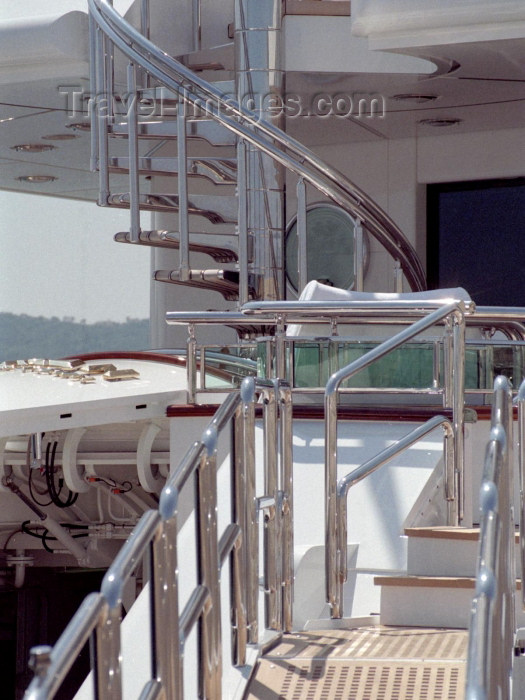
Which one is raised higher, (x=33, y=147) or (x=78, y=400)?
(x=33, y=147)

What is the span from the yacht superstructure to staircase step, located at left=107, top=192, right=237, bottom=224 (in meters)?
0.02

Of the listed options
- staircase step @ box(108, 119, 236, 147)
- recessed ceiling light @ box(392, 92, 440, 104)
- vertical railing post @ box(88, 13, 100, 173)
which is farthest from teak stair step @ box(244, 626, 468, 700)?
recessed ceiling light @ box(392, 92, 440, 104)

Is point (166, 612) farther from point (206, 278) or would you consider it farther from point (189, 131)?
point (189, 131)

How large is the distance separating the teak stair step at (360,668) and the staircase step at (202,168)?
3.95 m

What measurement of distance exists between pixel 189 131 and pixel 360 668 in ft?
14.6

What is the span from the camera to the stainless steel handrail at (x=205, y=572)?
157 centimetres

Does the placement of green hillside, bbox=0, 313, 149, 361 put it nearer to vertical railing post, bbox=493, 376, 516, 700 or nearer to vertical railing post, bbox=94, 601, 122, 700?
vertical railing post, bbox=493, 376, 516, 700

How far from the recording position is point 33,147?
8875mm

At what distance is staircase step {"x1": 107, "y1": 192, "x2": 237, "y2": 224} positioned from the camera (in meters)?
6.25

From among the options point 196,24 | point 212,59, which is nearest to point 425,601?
point 196,24

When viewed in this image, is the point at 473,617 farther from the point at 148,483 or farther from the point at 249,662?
the point at 148,483

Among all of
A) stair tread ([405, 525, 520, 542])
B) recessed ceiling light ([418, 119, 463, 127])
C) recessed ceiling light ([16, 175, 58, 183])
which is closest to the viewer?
stair tread ([405, 525, 520, 542])

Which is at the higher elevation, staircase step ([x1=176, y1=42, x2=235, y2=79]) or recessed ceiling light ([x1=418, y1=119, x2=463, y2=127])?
staircase step ([x1=176, y1=42, x2=235, y2=79])

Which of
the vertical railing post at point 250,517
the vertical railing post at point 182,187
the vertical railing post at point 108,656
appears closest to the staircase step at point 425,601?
the vertical railing post at point 250,517
